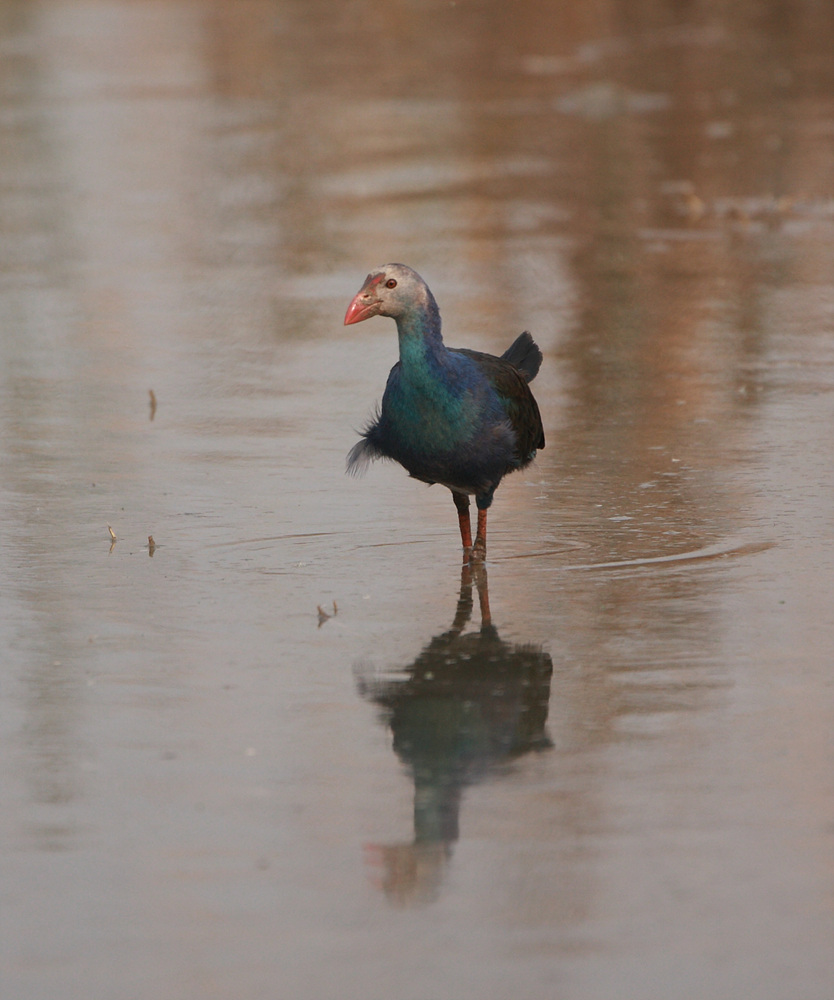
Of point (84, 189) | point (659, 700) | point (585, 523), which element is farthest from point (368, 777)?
point (84, 189)

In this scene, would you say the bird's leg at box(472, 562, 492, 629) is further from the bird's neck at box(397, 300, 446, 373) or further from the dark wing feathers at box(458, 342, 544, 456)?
the bird's neck at box(397, 300, 446, 373)

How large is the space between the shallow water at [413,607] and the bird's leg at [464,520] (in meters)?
0.10

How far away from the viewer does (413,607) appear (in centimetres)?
730

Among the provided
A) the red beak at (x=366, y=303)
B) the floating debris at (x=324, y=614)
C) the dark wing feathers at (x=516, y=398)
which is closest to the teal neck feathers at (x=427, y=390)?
the red beak at (x=366, y=303)

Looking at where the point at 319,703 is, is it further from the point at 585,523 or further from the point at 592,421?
the point at 592,421

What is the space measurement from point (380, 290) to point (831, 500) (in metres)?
2.52

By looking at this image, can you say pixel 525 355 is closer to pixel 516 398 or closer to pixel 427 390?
pixel 516 398

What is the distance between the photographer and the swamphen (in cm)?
741

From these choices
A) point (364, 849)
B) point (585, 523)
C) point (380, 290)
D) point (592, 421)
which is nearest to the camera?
point (364, 849)

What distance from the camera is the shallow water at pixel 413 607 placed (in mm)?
4711

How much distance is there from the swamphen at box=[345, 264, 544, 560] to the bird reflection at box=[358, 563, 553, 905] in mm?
657

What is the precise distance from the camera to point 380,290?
293 inches

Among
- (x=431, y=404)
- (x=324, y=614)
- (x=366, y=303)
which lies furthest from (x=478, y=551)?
(x=366, y=303)

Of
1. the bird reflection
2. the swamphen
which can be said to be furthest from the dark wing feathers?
the bird reflection
